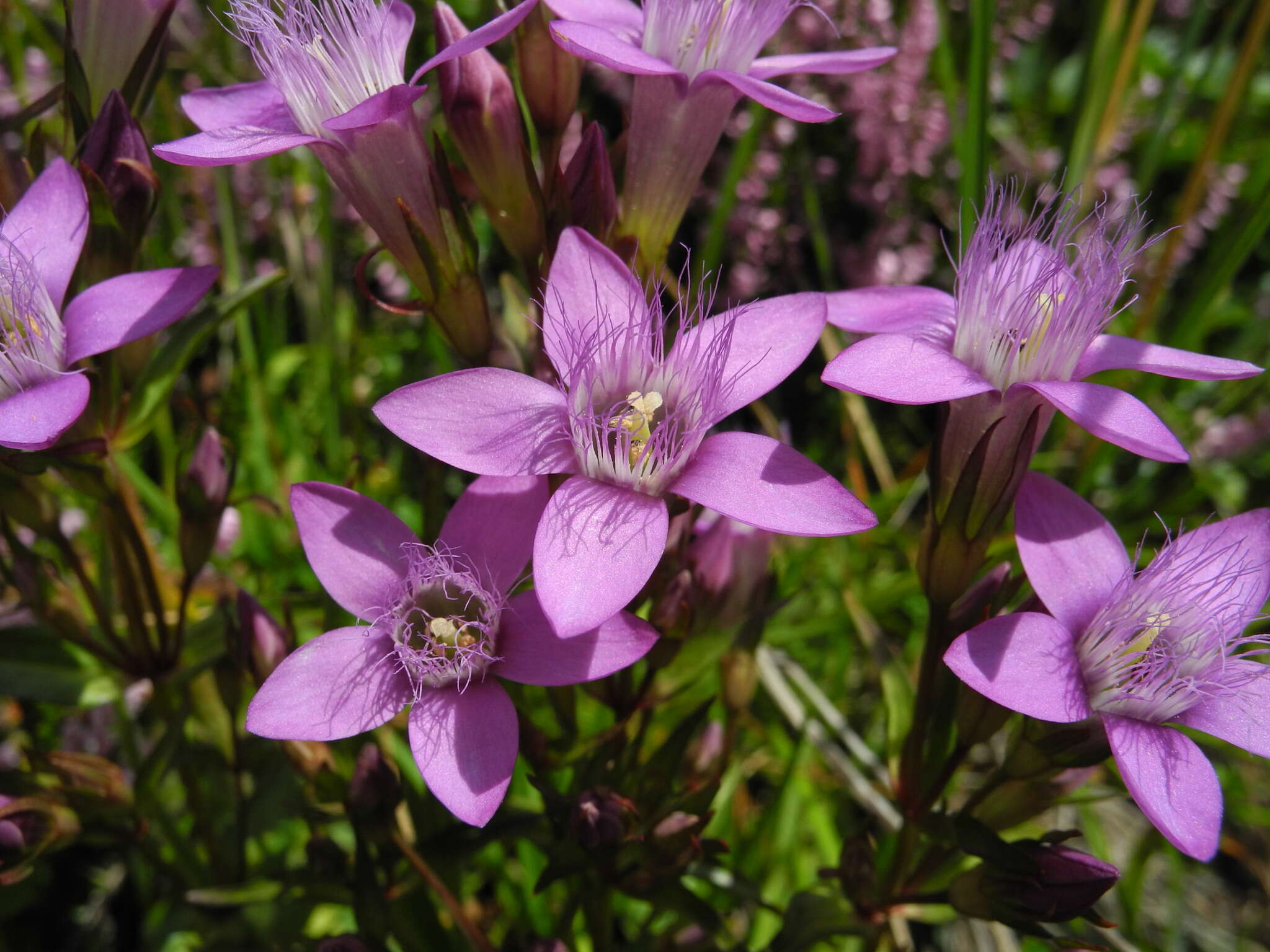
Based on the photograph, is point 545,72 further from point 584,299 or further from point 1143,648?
point 1143,648

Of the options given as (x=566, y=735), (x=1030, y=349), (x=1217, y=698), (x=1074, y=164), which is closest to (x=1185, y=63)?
(x=1074, y=164)

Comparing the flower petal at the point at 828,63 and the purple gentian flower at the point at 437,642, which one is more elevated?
the flower petal at the point at 828,63

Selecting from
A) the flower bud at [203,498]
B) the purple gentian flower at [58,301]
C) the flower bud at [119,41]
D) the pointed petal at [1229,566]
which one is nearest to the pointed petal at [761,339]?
the pointed petal at [1229,566]

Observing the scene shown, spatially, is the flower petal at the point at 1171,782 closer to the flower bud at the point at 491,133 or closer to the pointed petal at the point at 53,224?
the flower bud at the point at 491,133

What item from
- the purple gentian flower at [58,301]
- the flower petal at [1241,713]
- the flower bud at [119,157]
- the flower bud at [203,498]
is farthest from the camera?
the flower bud at [203,498]

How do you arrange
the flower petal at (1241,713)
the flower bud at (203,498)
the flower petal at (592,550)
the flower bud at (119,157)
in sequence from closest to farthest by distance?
the flower petal at (592,550) → the flower petal at (1241,713) → the flower bud at (119,157) → the flower bud at (203,498)

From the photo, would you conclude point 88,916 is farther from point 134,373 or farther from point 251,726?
point 251,726

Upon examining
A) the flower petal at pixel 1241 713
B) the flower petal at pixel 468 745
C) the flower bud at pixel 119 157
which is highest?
the flower bud at pixel 119 157

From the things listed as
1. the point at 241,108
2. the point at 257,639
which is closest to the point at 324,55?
the point at 241,108

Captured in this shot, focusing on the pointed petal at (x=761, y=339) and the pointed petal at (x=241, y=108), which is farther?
the pointed petal at (x=241, y=108)
